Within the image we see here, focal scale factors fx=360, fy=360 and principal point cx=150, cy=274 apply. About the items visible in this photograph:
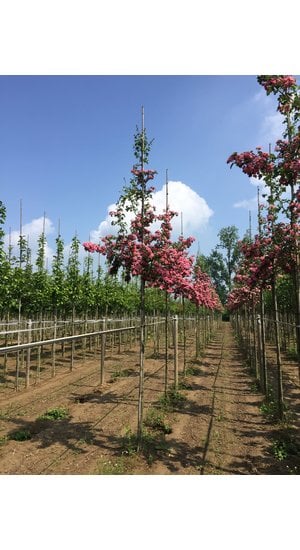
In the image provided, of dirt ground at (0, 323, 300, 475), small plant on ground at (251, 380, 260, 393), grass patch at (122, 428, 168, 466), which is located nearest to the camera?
dirt ground at (0, 323, 300, 475)

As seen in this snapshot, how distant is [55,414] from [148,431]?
2.54 metres

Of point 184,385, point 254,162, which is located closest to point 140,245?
point 254,162

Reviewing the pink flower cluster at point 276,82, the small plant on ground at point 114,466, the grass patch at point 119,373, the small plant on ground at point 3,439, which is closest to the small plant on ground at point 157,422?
the small plant on ground at point 114,466

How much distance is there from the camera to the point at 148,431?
7.73 m

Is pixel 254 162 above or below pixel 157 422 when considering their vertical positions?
above

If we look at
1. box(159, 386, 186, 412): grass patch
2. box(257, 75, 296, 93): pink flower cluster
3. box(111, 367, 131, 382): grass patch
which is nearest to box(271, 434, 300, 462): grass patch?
box(159, 386, 186, 412): grass patch

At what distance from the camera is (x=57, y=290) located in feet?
51.9

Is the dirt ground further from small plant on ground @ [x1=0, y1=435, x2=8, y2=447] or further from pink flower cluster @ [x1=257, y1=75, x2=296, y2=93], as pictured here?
pink flower cluster @ [x1=257, y1=75, x2=296, y2=93]

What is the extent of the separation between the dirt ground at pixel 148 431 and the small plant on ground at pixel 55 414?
0.29ft

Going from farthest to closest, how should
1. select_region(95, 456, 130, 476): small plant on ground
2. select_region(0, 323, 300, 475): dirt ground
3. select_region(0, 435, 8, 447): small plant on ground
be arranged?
select_region(0, 435, 8, 447): small plant on ground < select_region(0, 323, 300, 475): dirt ground < select_region(95, 456, 130, 476): small plant on ground

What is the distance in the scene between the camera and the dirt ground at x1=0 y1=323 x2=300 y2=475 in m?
6.06

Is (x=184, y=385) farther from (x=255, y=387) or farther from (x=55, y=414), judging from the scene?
(x=55, y=414)

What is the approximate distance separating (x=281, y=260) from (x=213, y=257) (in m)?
97.8

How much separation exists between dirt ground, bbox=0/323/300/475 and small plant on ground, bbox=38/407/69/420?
0.09m
